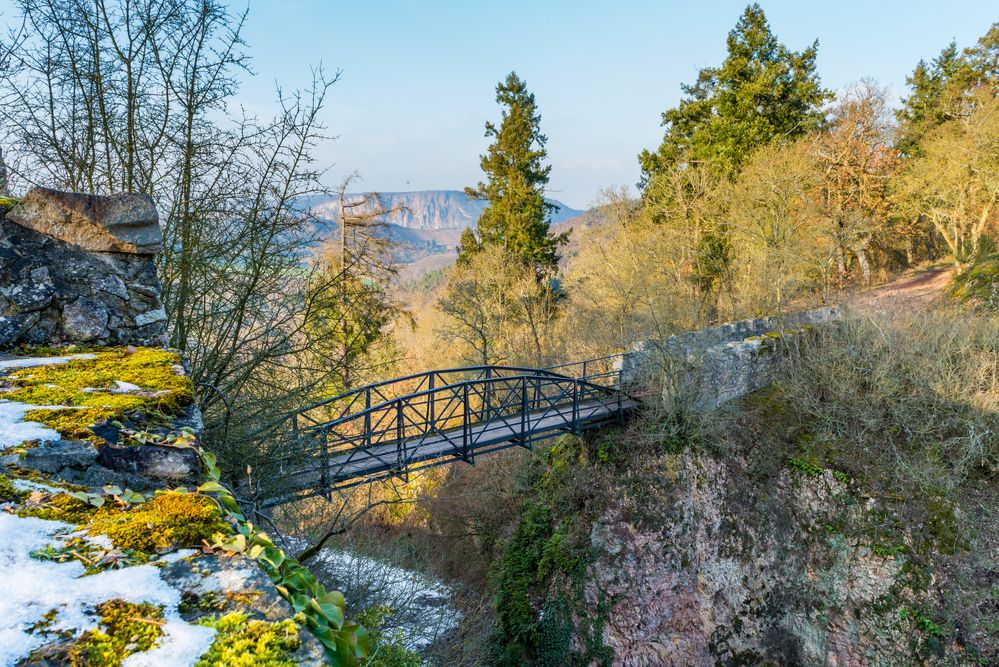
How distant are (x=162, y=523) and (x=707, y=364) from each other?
11.4 metres

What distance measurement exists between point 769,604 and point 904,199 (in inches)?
796

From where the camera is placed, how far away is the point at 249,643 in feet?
3.67

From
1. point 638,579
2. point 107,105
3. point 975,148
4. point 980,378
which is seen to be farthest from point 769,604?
point 975,148

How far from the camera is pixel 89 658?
1054mm

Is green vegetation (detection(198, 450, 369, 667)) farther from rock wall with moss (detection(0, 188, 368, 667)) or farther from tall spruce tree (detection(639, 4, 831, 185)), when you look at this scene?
tall spruce tree (detection(639, 4, 831, 185))

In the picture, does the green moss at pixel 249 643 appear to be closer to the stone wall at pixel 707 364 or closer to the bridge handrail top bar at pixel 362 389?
the bridge handrail top bar at pixel 362 389

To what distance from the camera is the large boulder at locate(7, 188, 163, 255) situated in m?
3.42

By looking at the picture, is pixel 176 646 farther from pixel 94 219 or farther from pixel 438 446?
pixel 438 446

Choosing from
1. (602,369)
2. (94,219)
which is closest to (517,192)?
(602,369)

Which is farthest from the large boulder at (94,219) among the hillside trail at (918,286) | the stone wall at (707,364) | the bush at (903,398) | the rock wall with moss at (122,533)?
the hillside trail at (918,286)

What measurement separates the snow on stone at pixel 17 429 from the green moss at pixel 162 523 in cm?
58

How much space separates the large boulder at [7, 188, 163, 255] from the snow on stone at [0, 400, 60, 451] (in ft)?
6.08

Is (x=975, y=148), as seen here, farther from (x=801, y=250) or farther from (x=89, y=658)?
(x=89, y=658)

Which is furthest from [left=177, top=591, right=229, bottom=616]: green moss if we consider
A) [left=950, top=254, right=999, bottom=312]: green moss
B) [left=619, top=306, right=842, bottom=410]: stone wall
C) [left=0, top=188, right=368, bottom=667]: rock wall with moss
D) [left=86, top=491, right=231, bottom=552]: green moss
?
[left=950, top=254, right=999, bottom=312]: green moss
